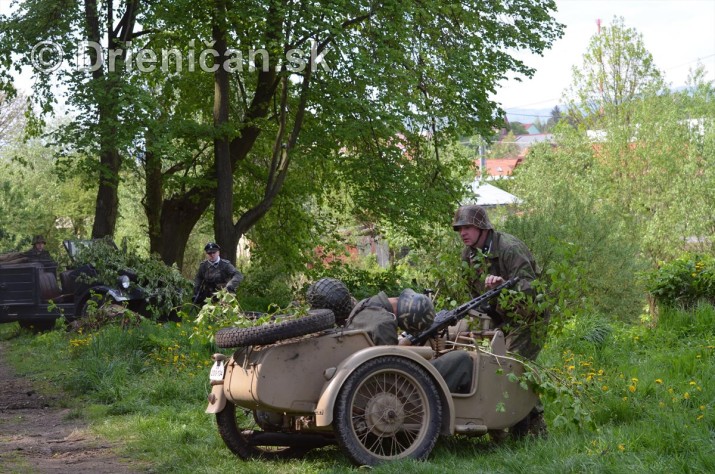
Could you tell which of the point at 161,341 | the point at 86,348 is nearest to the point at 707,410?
the point at 161,341

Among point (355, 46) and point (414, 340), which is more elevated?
point (355, 46)

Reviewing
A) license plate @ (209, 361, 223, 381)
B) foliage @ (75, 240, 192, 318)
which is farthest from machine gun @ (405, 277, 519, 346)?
foliage @ (75, 240, 192, 318)

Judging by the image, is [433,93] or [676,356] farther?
[433,93]

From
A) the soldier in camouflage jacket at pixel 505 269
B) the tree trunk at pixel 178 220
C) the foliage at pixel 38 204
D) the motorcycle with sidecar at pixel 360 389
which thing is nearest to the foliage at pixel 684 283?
the soldier in camouflage jacket at pixel 505 269

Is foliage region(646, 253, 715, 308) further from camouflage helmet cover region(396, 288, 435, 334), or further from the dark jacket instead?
camouflage helmet cover region(396, 288, 435, 334)

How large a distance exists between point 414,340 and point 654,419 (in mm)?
1764

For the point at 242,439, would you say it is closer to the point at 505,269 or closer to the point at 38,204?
the point at 505,269

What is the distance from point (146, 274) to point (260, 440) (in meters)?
11.4

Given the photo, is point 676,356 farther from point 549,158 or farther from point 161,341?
point 549,158

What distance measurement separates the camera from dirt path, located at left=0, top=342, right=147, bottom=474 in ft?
25.7

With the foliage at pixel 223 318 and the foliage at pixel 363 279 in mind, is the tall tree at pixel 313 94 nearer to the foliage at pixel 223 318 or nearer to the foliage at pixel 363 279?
the foliage at pixel 363 279

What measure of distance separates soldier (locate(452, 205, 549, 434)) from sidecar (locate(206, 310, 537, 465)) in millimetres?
628

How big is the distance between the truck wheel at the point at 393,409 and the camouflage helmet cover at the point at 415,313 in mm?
380

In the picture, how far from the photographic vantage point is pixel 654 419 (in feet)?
25.0
